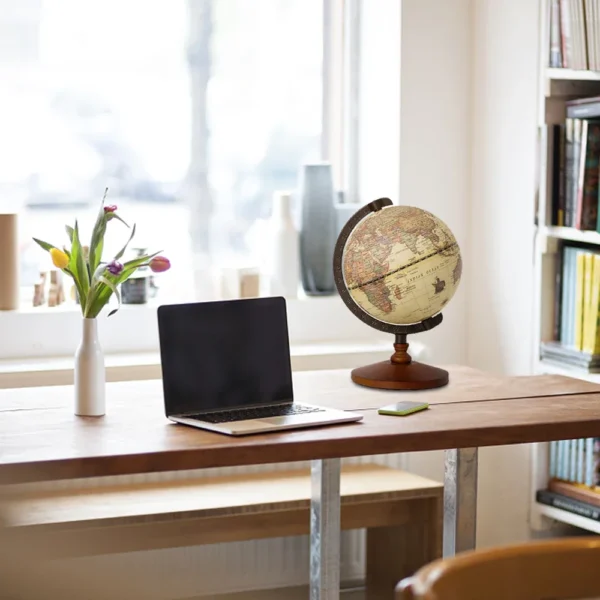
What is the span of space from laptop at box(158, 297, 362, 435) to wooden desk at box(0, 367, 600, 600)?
51 mm

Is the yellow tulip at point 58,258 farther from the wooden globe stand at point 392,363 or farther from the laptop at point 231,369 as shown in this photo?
the wooden globe stand at point 392,363

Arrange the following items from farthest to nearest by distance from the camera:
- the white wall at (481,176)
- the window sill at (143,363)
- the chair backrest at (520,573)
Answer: the white wall at (481,176) → the window sill at (143,363) → the chair backrest at (520,573)

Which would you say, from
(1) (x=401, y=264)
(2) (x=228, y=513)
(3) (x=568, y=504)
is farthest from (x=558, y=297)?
(2) (x=228, y=513)

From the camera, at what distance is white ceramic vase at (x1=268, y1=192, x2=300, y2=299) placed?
3.30m

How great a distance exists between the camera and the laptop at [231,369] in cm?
206

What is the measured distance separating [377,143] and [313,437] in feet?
5.41

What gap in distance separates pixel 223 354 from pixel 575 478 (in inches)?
48.4

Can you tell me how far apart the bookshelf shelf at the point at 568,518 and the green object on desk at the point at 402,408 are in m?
0.90

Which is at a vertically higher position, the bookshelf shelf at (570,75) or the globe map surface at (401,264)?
the bookshelf shelf at (570,75)

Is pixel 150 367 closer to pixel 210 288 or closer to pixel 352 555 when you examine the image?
pixel 210 288

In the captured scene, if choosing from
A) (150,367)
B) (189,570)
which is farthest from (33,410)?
(189,570)

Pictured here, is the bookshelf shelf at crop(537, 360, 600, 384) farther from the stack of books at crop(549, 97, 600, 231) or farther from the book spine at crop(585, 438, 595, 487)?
the stack of books at crop(549, 97, 600, 231)

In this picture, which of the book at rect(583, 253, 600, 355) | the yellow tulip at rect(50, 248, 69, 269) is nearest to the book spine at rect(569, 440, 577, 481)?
the book at rect(583, 253, 600, 355)

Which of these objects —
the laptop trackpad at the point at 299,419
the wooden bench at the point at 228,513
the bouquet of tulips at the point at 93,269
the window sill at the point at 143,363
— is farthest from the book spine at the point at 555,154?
the bouquet of tulips at the point at 93,269
